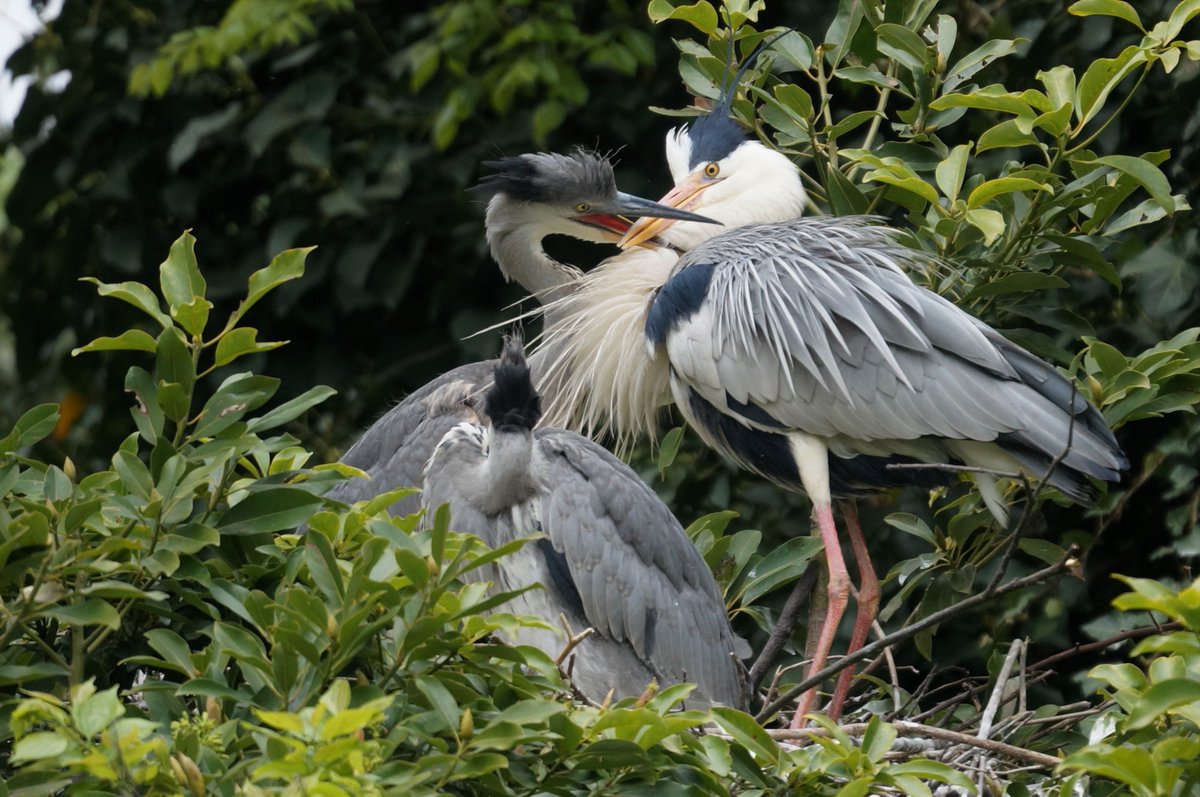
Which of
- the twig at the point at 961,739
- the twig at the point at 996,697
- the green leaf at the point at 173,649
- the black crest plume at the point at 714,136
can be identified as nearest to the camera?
the green leaf at the point at 173,649

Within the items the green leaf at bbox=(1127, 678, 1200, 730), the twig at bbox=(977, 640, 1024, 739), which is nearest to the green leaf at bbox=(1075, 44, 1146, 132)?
the twig at bbox=(977, 640, 1024, 739)

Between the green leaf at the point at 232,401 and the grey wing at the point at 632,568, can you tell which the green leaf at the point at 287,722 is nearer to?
the green leaf at the point at 232,401

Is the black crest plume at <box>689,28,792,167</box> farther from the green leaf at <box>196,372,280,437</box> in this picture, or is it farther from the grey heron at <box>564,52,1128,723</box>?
the green leaf at <box>196,372,280,437</box>

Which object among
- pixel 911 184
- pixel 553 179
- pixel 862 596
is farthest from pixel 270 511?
pixel 553 179

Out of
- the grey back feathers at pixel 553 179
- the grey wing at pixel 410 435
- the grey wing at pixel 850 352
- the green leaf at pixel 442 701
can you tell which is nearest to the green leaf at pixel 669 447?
the grey wing at pixel 850 352

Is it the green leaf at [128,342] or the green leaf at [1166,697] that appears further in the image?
the green leaf at [128,342]

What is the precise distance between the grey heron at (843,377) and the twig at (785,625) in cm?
8

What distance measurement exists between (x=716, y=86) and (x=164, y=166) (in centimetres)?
268

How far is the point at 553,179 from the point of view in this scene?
4.16 metres

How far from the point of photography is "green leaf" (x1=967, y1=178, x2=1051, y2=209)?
9.07ft

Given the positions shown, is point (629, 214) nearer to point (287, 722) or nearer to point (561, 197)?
point (561, 197)

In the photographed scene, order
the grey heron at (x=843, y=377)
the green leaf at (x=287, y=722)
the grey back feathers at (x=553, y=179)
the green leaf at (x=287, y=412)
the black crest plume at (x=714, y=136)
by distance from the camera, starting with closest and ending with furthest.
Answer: the green leaf at (x=287, y=722) < the green leaf at (x=287, y=412) < the grey heron at (x=843, y=377) < the black crest plume at (x=714, y=136) < the grey back feathers at (x=553, y=179)

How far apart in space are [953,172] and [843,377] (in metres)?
0.52

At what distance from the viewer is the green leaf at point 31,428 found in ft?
6.51
